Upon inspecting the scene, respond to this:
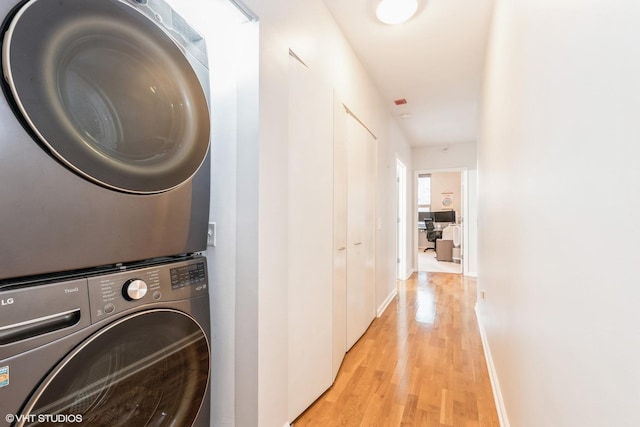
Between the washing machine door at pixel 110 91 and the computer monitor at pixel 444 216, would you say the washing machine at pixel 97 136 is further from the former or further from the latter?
the computer monitor at pixel 444 216

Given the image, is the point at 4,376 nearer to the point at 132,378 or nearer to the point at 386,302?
the point at 132,378

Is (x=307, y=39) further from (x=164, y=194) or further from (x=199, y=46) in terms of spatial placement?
(x=164, y=194)

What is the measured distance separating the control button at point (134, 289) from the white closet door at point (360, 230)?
1729mm

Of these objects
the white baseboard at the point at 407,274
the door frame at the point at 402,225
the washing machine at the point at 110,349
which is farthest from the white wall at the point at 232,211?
the white baseboard at the point at 407,274

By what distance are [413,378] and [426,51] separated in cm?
277

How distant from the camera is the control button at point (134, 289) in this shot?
2.70 ft

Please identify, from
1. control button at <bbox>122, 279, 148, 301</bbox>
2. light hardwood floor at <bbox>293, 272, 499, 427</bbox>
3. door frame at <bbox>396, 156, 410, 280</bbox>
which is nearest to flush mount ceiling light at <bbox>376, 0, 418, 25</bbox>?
control button at <bbox>122, 279, 148, 301</bbox>

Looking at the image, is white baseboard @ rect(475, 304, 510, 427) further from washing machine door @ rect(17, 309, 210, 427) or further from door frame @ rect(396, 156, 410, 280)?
door frame @ rect(396, 156, 410, 280)

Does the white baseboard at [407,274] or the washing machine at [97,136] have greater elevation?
the washing machine at [97,136]

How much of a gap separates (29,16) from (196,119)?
0.47 meters

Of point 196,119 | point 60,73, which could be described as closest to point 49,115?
point 60,73

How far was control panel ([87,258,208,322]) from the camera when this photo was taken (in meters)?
0.77

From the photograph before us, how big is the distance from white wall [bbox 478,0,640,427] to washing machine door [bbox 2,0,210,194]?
3.70 ft

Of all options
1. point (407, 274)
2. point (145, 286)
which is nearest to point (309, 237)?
point (145, 286)
